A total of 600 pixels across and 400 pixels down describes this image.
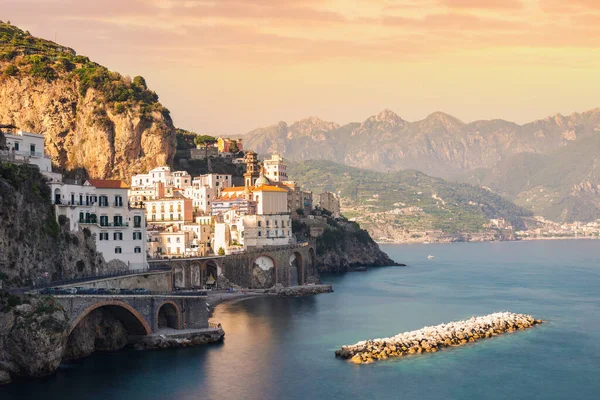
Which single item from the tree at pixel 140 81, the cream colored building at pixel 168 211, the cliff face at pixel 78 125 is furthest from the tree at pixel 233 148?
the cream colored building at pixel 168 211

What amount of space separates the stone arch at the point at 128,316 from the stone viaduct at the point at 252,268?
3005cm

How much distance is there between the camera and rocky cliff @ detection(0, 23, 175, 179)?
123m

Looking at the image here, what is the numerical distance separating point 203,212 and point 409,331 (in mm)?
51581

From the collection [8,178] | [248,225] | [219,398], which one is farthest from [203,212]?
[219,398]

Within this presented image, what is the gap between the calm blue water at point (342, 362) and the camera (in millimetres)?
55656

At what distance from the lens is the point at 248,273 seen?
349ft

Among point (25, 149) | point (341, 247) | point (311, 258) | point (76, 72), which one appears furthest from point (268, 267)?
point (341, 247)

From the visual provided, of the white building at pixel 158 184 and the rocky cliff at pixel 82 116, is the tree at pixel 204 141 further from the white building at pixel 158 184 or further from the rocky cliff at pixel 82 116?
the rocky cliff at pixel 82 116

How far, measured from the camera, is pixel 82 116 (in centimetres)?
12394

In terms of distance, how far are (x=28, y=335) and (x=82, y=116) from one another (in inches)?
3001

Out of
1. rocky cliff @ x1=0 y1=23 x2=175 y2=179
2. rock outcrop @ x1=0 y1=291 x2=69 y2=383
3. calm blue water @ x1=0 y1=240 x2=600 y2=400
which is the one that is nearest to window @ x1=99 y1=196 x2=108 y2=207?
calm blue water @ x1=0 y1=240 x2=600 y2=400

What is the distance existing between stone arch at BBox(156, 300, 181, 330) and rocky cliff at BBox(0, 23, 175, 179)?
58.4 m

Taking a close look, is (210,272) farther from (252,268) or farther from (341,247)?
(341,247)

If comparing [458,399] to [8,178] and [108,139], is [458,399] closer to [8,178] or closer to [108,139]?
[8,178]
